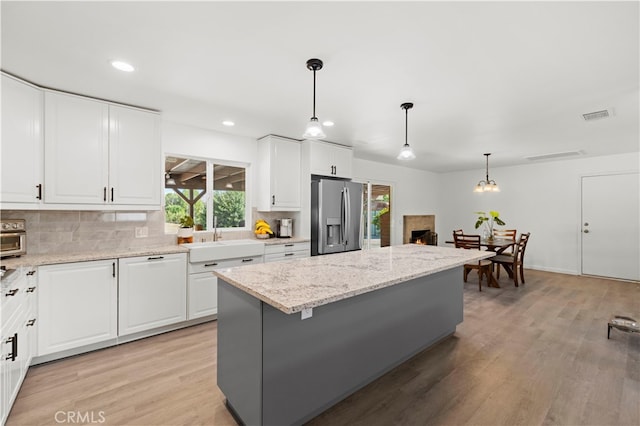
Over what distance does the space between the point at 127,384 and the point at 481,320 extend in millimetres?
3665

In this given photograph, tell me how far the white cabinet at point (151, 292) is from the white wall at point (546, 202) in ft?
23.0

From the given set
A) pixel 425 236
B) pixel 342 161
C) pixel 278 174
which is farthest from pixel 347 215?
pixel 425 236

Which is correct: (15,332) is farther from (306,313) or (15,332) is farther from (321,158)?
(321,158)

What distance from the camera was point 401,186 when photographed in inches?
274

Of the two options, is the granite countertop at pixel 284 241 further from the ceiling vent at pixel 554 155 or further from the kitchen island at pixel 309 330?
the ceiling vent at pixel 554 155

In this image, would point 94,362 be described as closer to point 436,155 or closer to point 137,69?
point 137,69

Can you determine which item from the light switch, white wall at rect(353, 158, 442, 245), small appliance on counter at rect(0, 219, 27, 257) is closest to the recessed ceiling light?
small appliance on counter at rect(0, 219, 27, 257)

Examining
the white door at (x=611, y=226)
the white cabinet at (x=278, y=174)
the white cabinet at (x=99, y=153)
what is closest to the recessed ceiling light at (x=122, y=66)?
the white cabinet at (x=99, y=153)

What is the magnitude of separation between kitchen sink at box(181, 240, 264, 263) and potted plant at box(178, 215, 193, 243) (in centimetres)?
10

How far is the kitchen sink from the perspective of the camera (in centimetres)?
324

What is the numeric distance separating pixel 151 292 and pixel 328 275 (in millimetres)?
2125

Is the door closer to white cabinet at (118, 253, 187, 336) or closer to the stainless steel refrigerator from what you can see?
the stainless steel refrigerator

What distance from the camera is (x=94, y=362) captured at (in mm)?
2521

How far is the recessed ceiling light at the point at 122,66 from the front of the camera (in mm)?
2152
